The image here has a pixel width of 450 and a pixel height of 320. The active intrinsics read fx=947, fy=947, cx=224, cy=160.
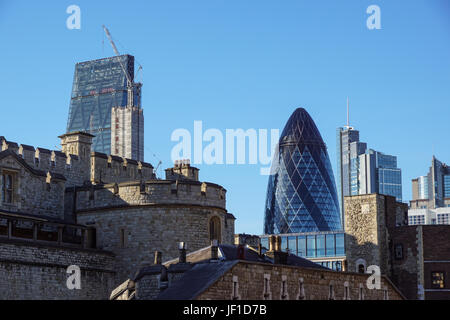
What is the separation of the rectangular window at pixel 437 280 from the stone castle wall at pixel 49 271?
109 ft

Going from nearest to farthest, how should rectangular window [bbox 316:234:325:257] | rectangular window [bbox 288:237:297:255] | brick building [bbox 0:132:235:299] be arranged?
1. brick building [bbox 0:132:235:299]
2. rectangular window [bbox 316:234:325:257]
3. rectangular window [bbox 288:237:297:255]

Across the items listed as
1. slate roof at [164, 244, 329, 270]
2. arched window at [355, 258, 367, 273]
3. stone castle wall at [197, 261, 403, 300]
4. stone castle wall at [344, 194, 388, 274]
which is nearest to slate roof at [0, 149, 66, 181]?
slate roof at [164, 244, 329, 270]

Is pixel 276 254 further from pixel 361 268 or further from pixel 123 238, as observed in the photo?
pixel 361 268

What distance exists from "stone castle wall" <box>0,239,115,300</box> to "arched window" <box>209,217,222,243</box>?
749 cm

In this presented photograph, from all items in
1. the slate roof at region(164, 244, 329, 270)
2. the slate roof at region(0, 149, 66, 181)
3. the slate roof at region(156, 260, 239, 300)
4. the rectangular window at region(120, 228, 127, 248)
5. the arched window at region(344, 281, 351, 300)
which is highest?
the slate roof at region(0, 149, 66, 181)

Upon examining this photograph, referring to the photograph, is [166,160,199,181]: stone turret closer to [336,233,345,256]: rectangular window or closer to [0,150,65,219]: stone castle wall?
[0,150,65,219]: stone castle wall

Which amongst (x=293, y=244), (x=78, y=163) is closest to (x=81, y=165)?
(x=78, y=163)

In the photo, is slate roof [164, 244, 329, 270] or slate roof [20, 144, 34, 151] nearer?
slate roof [164, 244, 329, 270]

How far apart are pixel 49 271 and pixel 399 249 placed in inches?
1484

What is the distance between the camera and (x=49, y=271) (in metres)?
63.2

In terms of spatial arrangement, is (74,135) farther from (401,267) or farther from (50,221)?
(401,267)

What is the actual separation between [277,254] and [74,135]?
1020 inches

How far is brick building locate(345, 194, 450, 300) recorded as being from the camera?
8731 cm
